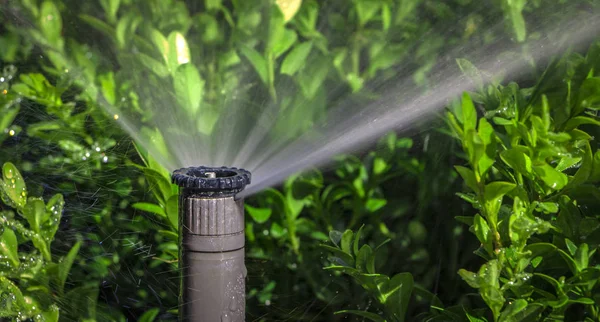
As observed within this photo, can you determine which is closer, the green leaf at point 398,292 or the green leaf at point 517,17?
the green leaf at point 398,292

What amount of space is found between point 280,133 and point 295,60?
0.35 feet

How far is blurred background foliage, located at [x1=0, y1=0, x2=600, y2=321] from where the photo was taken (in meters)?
1.02

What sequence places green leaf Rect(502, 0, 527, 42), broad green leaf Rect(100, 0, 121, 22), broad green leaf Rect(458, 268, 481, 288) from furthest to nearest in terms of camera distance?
broad green leaf Rect(100, 0, 121, 22) → green leaf Rect(502, 0, 527, 42) → broad green leaf Rect(458, 268, 481, 288)

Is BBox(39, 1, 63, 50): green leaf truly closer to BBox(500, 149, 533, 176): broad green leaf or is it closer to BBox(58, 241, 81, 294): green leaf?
BBox(58, 241, 81, 294): green leaf

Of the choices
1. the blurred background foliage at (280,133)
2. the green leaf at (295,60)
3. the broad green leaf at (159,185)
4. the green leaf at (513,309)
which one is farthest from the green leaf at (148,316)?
the green leaf at (513,309)

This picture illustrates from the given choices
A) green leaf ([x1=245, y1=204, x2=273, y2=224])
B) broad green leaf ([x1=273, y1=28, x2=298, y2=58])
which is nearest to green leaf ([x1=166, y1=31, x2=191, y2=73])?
broad green leaf ([x1=273, y1=28, x2=298, y2=58])

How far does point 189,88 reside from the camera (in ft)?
3.45

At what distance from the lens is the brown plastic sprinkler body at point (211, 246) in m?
0.83

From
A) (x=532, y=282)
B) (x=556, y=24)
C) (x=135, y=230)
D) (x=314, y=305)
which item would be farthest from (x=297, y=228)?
(x=556, y=24)

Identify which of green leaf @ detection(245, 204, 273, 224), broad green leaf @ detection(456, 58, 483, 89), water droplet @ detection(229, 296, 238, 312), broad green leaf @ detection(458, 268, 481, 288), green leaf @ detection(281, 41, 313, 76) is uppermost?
green leaf @ detection(281, 41, 313, 76)

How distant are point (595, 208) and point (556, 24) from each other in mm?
255

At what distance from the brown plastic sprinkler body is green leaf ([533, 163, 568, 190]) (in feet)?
1.02

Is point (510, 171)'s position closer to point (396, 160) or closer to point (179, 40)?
point (396, 160)

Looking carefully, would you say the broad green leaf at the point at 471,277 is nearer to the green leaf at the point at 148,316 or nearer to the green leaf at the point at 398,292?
the green leaf at the point at 398,292
